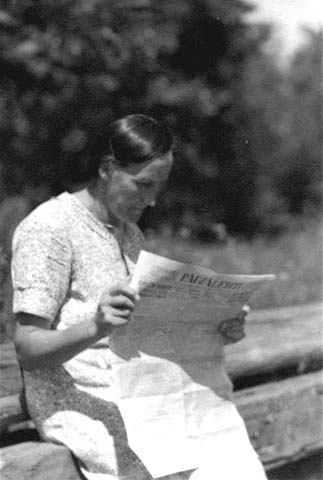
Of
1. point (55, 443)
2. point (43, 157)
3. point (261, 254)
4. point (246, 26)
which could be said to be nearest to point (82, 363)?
point (55, 443)

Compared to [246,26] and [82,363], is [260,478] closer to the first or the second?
[82,363]

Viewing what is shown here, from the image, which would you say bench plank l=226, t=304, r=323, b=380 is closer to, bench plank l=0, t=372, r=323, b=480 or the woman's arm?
bench plank l=0, t=372, r=323, b=480

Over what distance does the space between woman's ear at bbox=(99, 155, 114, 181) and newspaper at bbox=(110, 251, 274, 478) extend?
438mm

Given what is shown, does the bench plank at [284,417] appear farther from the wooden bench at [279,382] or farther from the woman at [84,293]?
the woman at [84,293]

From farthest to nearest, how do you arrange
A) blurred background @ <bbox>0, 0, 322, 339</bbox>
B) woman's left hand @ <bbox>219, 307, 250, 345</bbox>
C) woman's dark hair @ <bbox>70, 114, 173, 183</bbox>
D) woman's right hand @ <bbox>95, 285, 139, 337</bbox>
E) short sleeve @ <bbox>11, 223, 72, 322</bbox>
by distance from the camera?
blurred background @ <bbox>0, 0, 322, 339</bbox>, woman's left hand @ <bbox>219, 307, 250, 345</bbox>, woman's dark hair @ <bbox>70, 114, 173, 183</bbox>, short sleeve @ <bbox>11, 223, 72, 322</bbox>, woman's right hand @ <bbox>95, 285, 139, 337</bbox>

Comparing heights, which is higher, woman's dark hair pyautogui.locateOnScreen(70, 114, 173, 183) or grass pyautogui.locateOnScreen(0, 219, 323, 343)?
woman's dark hair pyautogui.locateOnScreen(70, 114, 173, 183)

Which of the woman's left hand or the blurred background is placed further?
the blurred background

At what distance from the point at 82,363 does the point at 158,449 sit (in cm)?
31

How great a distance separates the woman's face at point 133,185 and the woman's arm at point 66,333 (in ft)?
1.47

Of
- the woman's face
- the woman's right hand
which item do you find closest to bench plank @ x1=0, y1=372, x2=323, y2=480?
the woman's face

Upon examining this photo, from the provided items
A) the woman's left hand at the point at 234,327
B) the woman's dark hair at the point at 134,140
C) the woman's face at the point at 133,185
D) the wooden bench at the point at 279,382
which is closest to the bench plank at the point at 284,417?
the wooden bench at the point at 279,382

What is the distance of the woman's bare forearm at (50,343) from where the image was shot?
2594 millimetres

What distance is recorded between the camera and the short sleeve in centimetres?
269

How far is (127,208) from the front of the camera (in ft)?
9.80
